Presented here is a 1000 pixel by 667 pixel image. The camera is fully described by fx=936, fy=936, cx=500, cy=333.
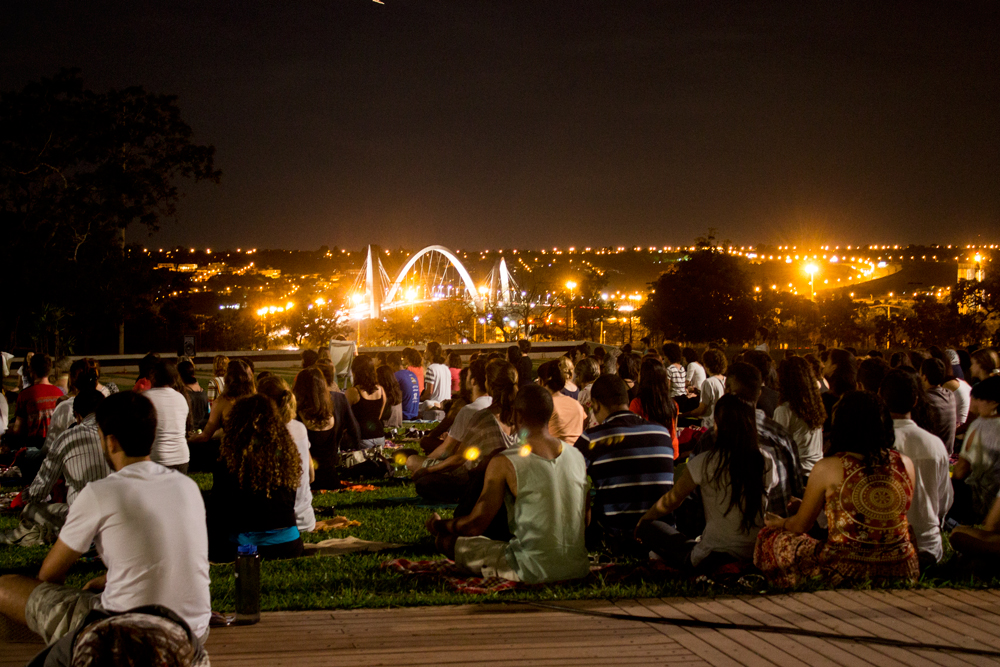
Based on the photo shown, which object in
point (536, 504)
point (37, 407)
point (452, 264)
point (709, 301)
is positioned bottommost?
point (536, 504)

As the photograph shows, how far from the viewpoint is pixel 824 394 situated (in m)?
10.4

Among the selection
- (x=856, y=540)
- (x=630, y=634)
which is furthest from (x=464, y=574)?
(x=856, y=540)

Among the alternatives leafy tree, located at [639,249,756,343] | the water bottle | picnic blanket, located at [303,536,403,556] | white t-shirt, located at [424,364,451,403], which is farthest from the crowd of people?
leafy tree, located at [639,249,756,343]

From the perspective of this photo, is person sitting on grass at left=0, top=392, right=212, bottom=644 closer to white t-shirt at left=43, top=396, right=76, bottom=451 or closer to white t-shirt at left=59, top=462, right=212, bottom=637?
white t-shirt at left=59, top=462, right=212, bottom=637

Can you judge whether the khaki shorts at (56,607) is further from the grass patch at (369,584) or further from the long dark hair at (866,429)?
the long dark hair at (866,429)

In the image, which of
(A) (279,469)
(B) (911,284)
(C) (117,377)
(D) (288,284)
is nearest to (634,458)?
(A) (279,469)

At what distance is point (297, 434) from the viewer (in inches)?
303

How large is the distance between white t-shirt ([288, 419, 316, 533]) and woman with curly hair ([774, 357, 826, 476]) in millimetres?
4177

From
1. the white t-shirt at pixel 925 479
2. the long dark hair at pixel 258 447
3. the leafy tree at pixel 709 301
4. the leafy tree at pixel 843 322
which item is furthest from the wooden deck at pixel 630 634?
the leafy tree at pixel 709 301

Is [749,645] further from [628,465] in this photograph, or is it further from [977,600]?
[628,465]

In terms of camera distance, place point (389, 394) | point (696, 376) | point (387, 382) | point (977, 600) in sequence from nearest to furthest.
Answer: point (977, 600)
point (387, 382)
point (389, 394)
point (696, 376)

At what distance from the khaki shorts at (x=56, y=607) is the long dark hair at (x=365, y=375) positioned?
8112mm

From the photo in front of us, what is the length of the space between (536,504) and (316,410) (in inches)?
164

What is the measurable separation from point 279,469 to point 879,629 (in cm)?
395
